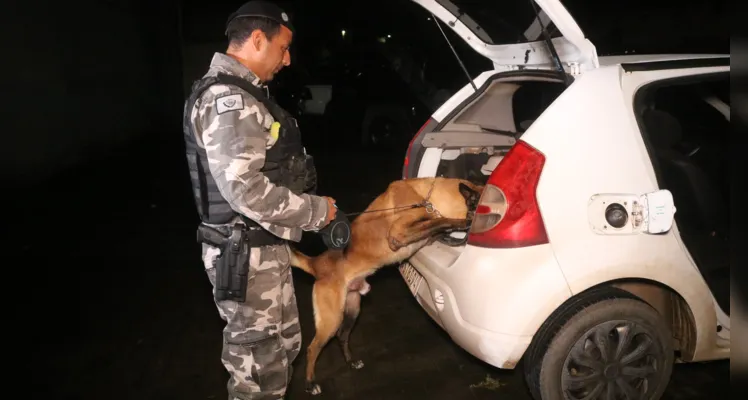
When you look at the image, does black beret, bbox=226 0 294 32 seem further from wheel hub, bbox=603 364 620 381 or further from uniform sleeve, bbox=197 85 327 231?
wheel hub, bbox=603 364 620 381

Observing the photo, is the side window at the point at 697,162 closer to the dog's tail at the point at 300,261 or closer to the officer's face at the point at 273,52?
the officer's face at the point at 273,52

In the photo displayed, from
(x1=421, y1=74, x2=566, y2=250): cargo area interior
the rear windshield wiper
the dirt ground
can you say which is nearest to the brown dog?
(x1=421, y1=74, x2=566, y2=250): cargo area interior

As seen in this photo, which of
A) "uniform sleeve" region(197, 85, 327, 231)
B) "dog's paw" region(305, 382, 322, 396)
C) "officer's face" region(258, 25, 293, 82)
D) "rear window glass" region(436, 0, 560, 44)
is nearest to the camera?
"uniform sleeve" region(197, 85, 327, 231)

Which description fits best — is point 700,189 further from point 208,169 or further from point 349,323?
point 208,169

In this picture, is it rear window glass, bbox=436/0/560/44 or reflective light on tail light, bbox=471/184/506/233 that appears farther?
rear window glass, bbox=436/0/560/44

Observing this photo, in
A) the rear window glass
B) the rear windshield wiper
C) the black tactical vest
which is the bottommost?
the black tactical vest

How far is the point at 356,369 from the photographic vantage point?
3.31 metres

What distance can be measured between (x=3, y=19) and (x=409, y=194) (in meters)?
8.11

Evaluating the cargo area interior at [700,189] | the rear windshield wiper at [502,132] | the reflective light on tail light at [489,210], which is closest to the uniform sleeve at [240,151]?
the reflective light on tail light at [489,210]

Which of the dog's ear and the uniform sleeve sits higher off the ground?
the uniform sleeve

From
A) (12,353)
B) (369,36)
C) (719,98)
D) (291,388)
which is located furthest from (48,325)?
(369,36)

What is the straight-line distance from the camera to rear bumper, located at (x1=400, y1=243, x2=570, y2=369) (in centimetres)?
221

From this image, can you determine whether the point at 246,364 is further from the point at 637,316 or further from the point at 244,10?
the point at 637,316

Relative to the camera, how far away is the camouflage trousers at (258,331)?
Result: 2.31 metres
